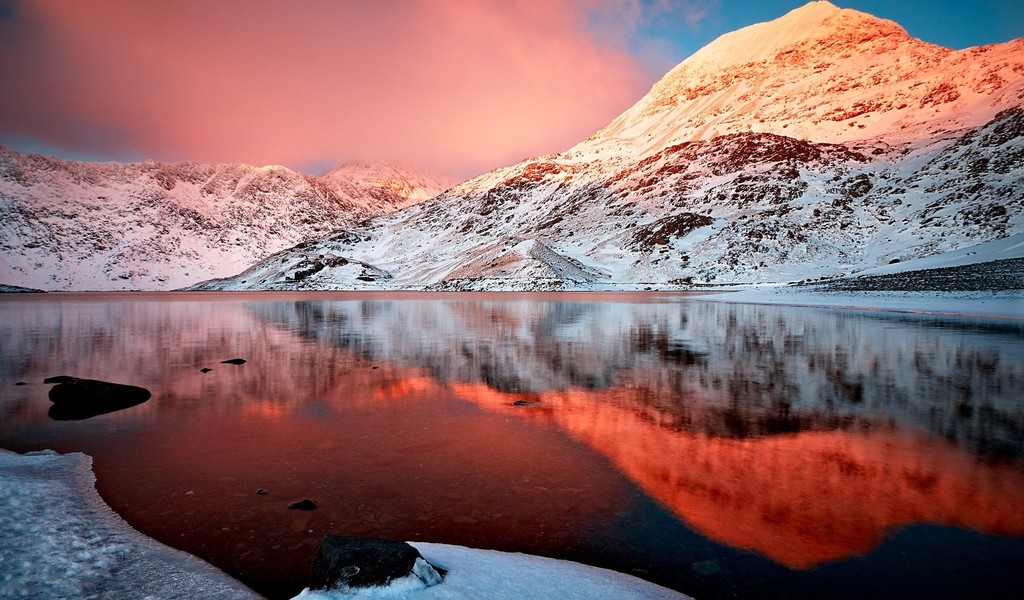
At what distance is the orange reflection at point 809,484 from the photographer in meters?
5.84

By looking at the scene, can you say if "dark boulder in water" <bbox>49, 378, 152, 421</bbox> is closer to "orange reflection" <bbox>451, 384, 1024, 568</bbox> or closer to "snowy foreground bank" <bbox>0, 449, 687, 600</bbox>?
"snowy foreground bank" <bbox>0, 449, 687, 600</bbox>

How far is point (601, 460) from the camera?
Result: 838 centimetres

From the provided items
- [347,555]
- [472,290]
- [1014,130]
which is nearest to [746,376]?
[347,555]

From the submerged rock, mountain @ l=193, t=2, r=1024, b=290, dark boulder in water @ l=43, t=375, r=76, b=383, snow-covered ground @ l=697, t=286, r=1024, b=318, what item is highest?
mountain @ l=193, t=2, r=1024, b=290

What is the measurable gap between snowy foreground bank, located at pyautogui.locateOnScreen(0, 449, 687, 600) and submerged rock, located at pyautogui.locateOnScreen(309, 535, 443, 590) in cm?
8

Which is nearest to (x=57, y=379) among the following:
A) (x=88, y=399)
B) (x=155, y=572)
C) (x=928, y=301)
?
(x=88, y=399)

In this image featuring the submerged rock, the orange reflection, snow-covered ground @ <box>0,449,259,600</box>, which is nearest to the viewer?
the submerged rock

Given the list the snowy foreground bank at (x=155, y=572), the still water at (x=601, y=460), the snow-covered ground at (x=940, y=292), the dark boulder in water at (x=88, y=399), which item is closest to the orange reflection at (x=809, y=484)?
the still water at (x=601, y=460)

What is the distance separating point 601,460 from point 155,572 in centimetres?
613

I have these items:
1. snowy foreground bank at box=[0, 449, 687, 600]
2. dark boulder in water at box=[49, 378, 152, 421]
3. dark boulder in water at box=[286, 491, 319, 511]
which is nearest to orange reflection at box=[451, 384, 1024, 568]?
snowy foreground bank at box=[0, 449, 687, 600]

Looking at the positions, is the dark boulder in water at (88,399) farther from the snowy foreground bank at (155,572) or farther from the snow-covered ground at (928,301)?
the snow-covered ground at (928,301)

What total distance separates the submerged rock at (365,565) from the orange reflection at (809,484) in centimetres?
346

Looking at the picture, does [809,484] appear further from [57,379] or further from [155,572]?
[57,379]

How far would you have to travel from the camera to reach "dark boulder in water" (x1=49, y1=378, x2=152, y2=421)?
38.1 ft
